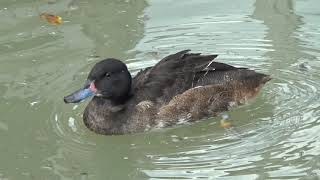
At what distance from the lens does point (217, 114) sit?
26.3 feet

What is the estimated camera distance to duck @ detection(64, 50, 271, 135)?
25.3 ft

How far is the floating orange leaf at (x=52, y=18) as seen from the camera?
1041 cm

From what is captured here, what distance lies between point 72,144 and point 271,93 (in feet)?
7.17

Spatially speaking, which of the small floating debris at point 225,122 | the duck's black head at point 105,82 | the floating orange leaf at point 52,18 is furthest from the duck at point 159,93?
the floating orange leaf at point 52,18

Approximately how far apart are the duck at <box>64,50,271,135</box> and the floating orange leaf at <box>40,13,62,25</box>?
2.62m

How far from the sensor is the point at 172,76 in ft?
25.8

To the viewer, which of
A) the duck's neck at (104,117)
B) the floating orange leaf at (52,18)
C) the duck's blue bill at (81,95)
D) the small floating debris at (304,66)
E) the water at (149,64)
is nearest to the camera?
the water at (149,64)

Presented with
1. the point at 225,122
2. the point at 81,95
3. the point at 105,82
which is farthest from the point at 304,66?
the point at 81,95

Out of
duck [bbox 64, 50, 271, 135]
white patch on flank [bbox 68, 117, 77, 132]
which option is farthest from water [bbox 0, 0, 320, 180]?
duck [bbox 64, 50, 271, 135]

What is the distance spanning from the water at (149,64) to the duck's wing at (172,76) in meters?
0.38

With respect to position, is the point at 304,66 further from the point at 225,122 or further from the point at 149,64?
the point at 149,64

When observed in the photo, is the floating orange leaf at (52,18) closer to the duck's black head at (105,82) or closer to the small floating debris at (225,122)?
the duck's black head at (105,82)

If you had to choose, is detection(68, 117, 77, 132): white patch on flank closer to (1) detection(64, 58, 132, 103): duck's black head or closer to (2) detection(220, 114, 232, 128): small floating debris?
(1) detection(64, 58, 132, 103): duck's black head

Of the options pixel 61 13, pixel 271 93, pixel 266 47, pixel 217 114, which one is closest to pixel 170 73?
pixel 217 114
